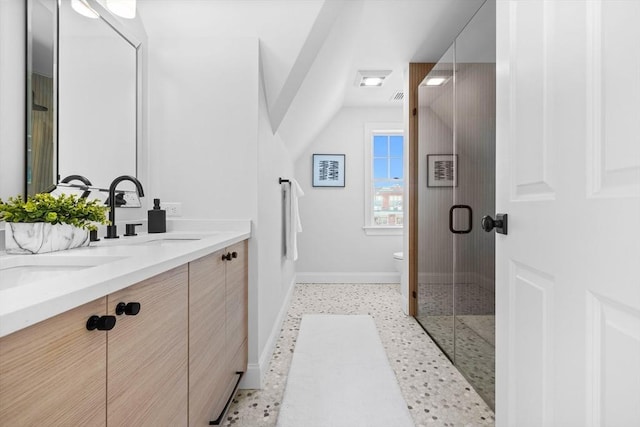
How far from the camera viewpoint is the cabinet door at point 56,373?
1.41 ft

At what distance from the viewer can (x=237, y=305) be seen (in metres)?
1.60

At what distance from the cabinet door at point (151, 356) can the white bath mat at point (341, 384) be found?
784 mm

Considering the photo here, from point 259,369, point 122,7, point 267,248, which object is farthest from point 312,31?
point 259,369

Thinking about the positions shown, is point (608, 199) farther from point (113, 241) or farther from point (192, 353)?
point (113, 241)

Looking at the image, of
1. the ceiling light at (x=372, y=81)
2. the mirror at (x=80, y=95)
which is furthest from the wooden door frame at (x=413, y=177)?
the mirror at (x=80, y=95)

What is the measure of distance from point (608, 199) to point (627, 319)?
22cm

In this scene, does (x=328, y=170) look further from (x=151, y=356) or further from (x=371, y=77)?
(x=151, y=356)

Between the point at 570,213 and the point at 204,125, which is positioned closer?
the point at 570,213

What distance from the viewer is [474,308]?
1726mm

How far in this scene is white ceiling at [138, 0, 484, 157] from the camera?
1.80 meters

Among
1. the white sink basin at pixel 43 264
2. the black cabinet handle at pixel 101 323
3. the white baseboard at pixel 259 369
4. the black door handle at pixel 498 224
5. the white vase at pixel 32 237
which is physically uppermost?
the black door handle at pixel 498 224

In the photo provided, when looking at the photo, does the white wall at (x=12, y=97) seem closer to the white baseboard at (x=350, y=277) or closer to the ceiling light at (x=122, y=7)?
the ceiling light at (x=122, y=7)

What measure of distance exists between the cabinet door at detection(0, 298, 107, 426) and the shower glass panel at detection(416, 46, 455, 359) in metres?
1.92

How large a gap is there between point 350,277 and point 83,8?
3.71 m
